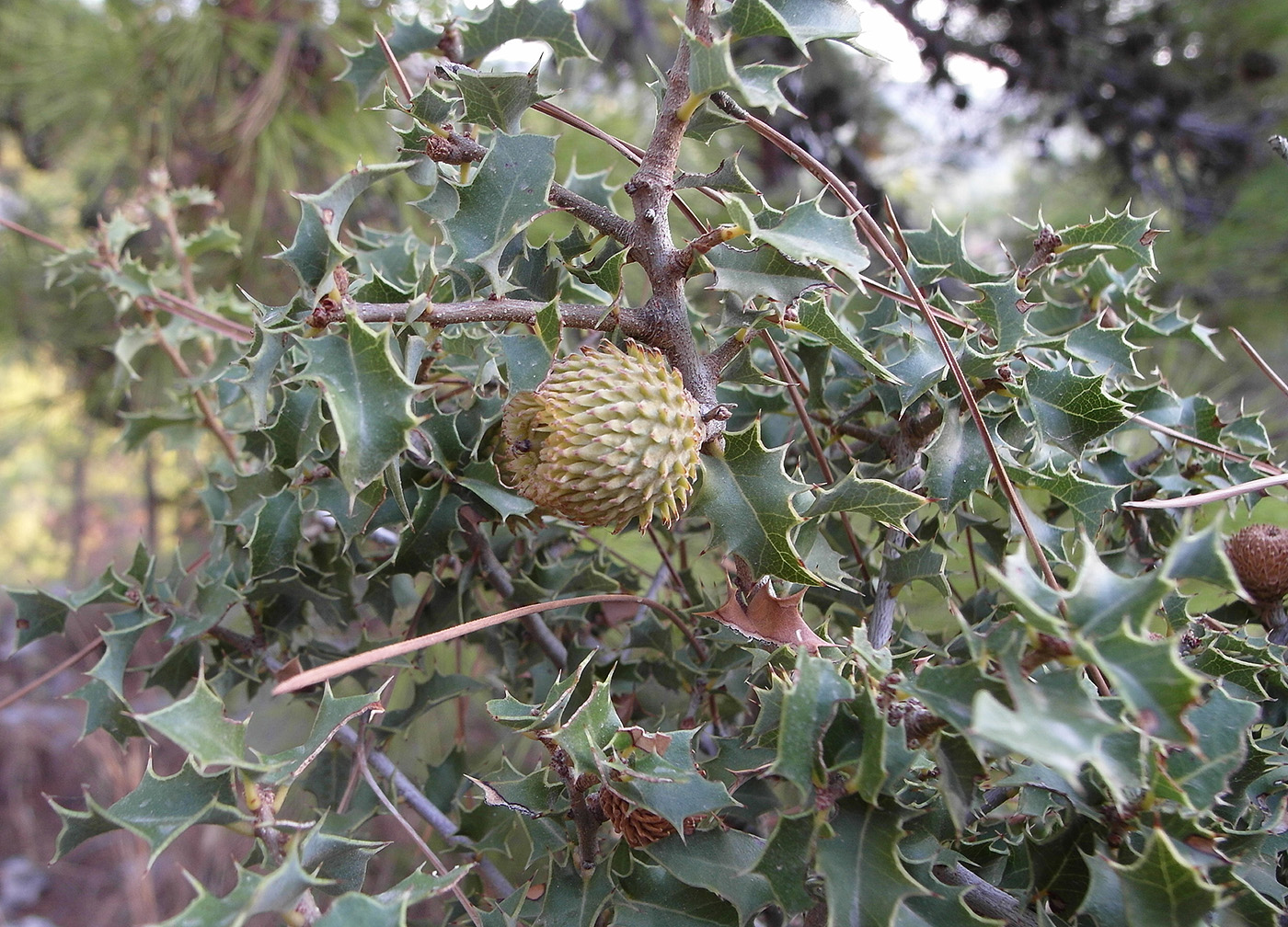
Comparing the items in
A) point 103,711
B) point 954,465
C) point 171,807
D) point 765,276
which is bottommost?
point 103,711

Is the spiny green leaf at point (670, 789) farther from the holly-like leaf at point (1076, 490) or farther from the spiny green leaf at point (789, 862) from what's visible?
the holly-like leaf at point (1076, 490)

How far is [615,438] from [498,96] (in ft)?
0.66

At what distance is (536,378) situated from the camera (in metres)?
0.48

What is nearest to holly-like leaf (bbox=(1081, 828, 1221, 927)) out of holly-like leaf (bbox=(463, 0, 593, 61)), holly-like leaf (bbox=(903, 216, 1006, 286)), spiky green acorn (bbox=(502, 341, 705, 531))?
spiky green acorn (bbox=(502, 341, 705, 531))

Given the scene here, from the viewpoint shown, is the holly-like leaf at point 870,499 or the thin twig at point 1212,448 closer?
the holly-like leaf at point 870,499

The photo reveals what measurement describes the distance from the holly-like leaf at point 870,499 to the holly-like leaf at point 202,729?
313 millimetres

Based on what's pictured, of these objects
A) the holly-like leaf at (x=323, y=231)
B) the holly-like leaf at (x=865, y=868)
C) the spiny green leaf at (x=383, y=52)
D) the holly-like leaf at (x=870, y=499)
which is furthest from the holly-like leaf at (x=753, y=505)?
the spiny green leaf at (x=383, y=52)

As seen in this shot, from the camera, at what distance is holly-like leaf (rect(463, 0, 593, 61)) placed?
493 millimetres

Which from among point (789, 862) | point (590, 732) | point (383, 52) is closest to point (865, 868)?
point (789, 862)

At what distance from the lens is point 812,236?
0.42 m

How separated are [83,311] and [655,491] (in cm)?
195

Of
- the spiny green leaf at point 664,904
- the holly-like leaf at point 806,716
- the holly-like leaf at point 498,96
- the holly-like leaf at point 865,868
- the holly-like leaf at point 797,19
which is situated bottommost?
the spiny green leaf at point 664,904

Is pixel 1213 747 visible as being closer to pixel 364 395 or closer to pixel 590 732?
pixel 590 732

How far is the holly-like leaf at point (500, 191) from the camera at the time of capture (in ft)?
1.46
